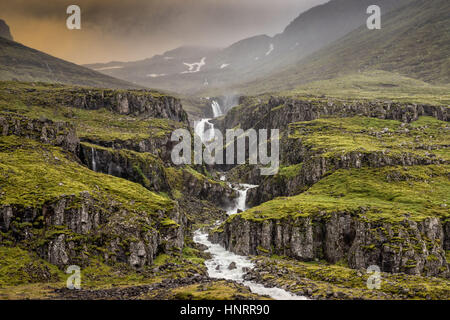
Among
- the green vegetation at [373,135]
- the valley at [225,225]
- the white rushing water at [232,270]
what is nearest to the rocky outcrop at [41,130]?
the valley at [225,225]

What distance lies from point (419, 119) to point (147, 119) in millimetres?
134948

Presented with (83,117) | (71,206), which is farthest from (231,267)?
(83,117)

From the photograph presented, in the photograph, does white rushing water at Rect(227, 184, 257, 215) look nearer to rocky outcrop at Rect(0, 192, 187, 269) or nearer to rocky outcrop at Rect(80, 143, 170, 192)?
rocky outcrop at Rect(80, 143, 170, 192)

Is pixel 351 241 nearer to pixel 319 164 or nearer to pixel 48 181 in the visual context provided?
pixel 319 164

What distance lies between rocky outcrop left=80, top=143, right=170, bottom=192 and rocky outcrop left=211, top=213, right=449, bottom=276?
48.4 metres

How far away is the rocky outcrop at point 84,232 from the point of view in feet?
195

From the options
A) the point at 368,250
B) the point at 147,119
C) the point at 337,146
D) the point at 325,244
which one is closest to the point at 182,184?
the point at 147,119

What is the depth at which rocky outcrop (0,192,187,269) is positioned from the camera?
59.5 meters

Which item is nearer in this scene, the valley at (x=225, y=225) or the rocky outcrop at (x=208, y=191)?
the valley at (x=225, y=225)

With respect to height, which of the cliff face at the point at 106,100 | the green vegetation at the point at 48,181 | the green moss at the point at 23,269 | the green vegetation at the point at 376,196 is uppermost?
the cliff face at the point at 106,100

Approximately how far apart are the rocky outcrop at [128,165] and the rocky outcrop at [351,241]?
48.4 meters

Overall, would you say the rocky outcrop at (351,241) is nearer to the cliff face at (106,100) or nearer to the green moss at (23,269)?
the green moss at (23,269)

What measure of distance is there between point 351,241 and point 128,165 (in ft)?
266

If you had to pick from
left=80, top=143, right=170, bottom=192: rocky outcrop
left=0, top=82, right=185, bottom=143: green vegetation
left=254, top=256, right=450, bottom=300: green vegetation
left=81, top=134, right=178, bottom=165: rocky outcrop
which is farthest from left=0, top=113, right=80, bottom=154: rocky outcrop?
left=254, top=256, right=450, bottom=300: green vegetation
